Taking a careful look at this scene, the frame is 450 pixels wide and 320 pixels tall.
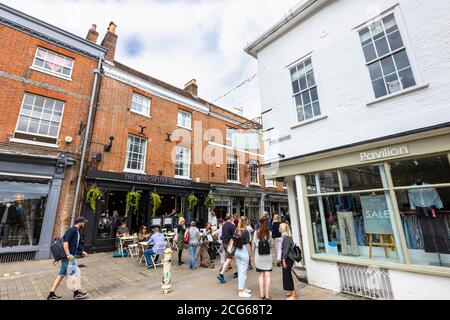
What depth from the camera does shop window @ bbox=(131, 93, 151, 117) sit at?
13219mm

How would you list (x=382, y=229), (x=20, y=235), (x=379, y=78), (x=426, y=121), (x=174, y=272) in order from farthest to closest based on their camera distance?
(x=20, y=235) < (x=174, y=272) < (x=379, y=78) < (x=382, y=229) < (x=426, y=121)

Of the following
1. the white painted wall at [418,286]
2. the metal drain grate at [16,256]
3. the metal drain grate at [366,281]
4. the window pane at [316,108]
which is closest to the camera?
the white painted wall at [418,286]

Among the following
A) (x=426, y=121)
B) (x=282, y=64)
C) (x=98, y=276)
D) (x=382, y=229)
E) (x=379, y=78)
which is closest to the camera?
(x=426, y=121)

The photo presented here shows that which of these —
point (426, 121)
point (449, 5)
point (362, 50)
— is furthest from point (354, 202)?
point (449, 5)

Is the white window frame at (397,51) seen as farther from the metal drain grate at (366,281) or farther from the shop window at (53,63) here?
the shop window at (53,63)

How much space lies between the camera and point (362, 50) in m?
5.75

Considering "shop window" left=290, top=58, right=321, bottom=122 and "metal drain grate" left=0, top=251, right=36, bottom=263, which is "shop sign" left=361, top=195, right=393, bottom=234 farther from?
"metal drain grate" left=0, top=251, right=36, bottom=263

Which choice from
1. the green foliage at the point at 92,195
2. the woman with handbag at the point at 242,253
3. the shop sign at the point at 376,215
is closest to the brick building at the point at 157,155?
the green foliage at the point at 92,195

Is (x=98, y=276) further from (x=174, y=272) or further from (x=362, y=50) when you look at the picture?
(x=362, y=50)

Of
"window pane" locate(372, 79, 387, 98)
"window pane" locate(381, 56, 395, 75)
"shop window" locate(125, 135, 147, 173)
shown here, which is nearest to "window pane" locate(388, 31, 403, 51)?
"window pane" locate(381, 56, 395, 75)

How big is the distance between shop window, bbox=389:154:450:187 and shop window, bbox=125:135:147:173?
Result: 11556 mm

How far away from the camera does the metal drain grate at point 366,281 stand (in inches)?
181

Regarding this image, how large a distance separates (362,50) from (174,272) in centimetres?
864

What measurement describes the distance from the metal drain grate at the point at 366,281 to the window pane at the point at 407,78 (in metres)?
4.13
